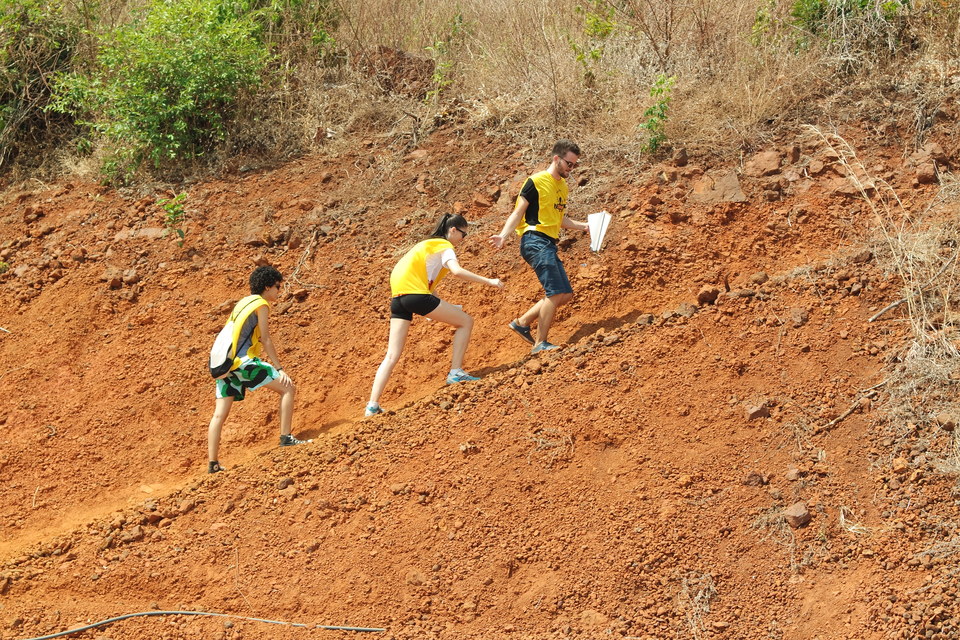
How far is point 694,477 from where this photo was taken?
5.84 m

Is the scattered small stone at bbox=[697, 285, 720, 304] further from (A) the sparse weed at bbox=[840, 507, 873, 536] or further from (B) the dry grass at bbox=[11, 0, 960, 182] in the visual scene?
(A) the sparse weed at bbox=[840, 507, 873, 536]

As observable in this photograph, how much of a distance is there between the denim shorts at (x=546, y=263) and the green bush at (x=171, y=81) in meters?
4.55

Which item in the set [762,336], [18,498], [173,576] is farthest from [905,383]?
[18,498]

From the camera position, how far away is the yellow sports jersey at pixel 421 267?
684 cm

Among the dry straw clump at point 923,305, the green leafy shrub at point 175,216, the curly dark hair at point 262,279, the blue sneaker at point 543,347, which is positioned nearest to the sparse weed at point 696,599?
the dry straw clump at point 923,305

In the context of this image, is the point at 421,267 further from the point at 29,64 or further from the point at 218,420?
the point at 29,64

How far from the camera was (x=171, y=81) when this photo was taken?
9.98m

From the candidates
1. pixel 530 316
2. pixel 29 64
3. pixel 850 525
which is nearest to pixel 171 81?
pixel 29 64

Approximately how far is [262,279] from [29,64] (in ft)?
20.5

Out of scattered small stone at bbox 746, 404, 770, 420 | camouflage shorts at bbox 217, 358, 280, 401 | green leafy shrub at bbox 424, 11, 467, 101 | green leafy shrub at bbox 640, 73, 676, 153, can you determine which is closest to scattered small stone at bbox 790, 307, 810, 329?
scattered small stone at bbox 746, 404, 770, 420

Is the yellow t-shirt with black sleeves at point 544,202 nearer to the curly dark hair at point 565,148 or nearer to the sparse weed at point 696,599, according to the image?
the curly dark hair at point 565,148

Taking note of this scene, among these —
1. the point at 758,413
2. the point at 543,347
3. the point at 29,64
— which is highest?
the point at 29,64

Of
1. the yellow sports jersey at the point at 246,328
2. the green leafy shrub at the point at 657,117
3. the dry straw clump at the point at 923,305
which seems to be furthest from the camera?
the green leafy shrub at the point at 657,117

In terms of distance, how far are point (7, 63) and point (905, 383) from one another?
998cm
